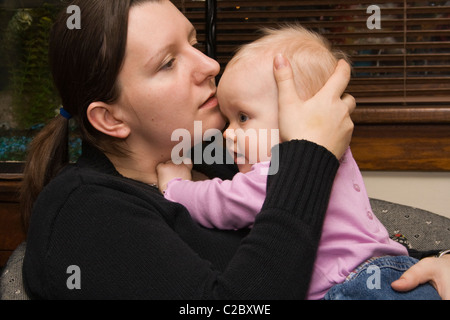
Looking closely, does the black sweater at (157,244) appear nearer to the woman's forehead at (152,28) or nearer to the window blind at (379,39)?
the woman's forehead at (152,28)

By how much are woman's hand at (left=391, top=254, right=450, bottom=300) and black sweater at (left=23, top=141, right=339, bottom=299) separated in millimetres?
243

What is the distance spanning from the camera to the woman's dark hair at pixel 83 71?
1.03 m

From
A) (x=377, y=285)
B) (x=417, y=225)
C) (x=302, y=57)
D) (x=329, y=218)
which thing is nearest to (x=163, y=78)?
(x=302, y=57)

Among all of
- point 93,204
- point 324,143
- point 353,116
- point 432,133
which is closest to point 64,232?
point 93,204

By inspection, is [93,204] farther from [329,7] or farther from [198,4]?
[329,7]

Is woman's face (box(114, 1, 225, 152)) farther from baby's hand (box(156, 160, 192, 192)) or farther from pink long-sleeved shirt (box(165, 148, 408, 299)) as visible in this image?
pink long-sleeved shirt (box(165, 148, 408, 299))

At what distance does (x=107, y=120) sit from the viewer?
1126mm

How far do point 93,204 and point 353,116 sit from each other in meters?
1.38

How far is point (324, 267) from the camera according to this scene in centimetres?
97

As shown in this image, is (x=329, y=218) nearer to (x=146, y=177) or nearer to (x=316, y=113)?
(x=316, y=113)

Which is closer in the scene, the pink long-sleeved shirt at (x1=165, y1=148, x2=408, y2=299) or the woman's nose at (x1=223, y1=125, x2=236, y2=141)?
the pink long-sleeved shirt at (x1=165, y1=148, x2=408, y2=299)

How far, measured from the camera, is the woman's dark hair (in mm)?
1034

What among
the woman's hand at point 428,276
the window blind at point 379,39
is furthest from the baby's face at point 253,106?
the window blind at point 379,39

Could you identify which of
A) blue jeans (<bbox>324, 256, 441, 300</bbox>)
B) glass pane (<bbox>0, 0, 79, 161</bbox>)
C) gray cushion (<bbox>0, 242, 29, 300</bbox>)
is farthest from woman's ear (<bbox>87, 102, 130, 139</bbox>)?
glass pane (<bbox>0, 0, 79, 161</bbox>)
